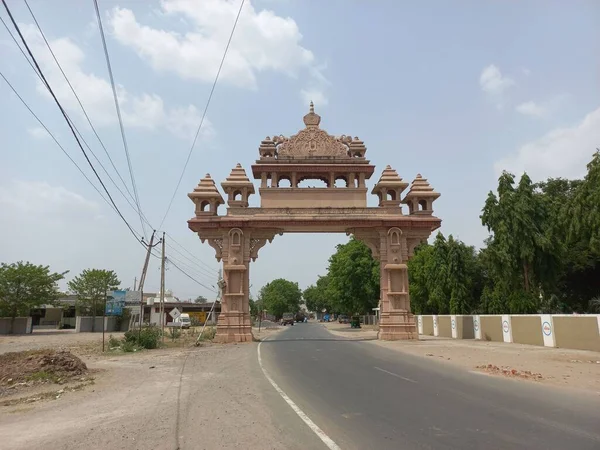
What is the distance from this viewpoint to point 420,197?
2731 centimetres

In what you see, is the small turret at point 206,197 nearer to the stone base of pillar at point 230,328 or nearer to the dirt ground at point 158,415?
the stone base of pillar at point 230,328

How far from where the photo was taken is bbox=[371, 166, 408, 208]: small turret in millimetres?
27391

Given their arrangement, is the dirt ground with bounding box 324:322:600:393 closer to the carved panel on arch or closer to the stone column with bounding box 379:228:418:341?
the stone column with bounding box 379:228:418:341

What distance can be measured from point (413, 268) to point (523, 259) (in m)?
17.7

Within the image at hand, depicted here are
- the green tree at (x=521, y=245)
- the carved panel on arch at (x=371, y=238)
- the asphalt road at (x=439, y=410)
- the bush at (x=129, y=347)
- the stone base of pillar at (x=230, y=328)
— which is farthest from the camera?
the green tree at (x=521, y=245)

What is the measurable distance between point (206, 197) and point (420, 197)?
43.4 ft

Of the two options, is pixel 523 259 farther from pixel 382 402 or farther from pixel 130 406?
pixel 130 406

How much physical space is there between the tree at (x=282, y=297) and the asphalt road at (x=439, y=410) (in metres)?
109

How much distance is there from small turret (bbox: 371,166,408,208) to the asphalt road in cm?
→ 1582

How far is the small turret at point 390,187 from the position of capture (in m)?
27.4

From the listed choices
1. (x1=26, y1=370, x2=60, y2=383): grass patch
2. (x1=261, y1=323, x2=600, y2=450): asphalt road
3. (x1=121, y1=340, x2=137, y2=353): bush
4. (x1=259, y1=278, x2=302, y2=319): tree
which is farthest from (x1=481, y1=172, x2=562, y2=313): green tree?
(x1=259, y1=278, x2=302, y2=319): tree

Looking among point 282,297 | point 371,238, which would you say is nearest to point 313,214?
point 371,238

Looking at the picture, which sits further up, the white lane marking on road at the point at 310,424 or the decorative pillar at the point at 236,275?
the decorative pillar at the point at 236,275

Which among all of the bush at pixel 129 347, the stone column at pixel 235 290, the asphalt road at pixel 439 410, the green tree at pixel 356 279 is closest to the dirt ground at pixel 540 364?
the asphalt road at pixel 439 410
